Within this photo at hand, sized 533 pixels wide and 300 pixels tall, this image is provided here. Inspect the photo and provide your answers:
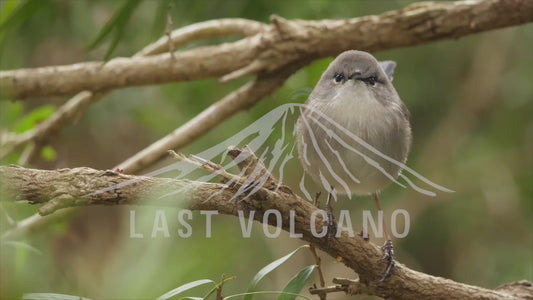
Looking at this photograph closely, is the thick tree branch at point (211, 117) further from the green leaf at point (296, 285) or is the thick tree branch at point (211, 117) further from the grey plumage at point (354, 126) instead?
the green leaf at point (296, 285)

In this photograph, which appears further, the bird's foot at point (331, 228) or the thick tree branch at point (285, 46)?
the thick tree branch at point (285, 46)

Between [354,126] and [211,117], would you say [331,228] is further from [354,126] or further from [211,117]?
[211,117]

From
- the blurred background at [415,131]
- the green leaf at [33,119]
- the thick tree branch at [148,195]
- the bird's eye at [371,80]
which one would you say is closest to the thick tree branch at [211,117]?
the blurred background at [415,131]

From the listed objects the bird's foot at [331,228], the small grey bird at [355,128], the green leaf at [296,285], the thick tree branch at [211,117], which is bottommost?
the green leaf at [296,285]

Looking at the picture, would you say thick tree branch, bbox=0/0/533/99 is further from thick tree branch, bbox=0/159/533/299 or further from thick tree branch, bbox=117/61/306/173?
thick tree branch, bbox=0/159/533/299

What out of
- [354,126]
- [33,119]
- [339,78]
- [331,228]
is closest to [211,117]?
[33,119]

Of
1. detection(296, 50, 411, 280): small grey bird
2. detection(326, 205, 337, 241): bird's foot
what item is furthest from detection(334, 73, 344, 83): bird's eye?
detection(326, 205, 337, 241): bird's foot
